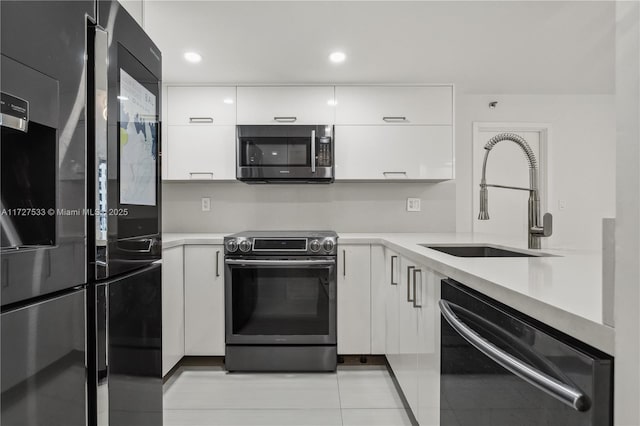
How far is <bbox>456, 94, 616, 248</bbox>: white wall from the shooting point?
324cm

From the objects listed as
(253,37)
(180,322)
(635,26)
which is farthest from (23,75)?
(180,322)

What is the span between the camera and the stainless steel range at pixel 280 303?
94.7 inches

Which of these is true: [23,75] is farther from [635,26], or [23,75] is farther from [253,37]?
[253,37]

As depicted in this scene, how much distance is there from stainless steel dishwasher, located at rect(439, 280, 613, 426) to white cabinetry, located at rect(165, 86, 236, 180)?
217cm

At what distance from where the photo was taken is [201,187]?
10.3 ft

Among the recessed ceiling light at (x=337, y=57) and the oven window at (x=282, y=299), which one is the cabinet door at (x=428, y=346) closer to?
the oven window at (x=282, y=299)

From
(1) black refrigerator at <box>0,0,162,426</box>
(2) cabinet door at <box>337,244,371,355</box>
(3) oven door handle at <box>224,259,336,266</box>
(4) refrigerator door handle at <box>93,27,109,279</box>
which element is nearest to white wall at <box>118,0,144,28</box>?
(1) black refrigerator at <box>0,0,162,426</box>

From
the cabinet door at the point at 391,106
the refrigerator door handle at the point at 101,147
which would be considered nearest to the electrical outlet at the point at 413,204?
the cabinet door at the point at 391,106

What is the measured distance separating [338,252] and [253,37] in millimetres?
1475

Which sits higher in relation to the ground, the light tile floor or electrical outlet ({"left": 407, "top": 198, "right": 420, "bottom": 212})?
electrical outlet ({"left": 407, "top": 198, "right": 420, "bottom": 212})

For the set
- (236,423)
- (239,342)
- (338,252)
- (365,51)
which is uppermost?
(365,51)

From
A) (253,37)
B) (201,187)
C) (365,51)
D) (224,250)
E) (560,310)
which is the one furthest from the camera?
(201,187)

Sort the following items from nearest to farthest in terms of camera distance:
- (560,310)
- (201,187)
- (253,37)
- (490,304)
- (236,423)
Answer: (560,310) < (490,304) < (236,423) < (253,37) < (201,187)

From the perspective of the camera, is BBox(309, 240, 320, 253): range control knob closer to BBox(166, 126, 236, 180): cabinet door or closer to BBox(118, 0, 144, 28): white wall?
BBox(166, 126, 236, 180): cabinet door
